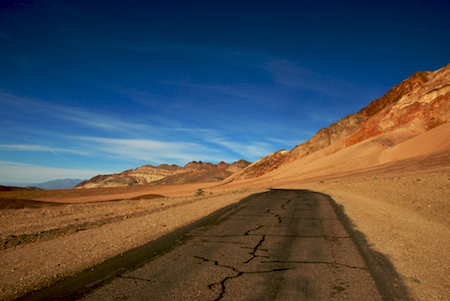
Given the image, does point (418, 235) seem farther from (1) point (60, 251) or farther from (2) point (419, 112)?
(2) point (419, 112)

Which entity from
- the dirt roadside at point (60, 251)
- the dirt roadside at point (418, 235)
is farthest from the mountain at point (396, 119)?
the dirt roadside at point (60, 251)

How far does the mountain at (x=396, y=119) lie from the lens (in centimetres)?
5838

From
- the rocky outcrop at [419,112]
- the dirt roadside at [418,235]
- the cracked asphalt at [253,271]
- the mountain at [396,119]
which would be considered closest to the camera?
the cracked asphalt at [253,271]

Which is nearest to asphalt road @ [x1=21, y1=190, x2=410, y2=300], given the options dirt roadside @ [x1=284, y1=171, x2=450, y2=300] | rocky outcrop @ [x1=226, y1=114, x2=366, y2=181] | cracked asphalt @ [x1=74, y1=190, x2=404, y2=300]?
cracked asphalt @ [x1=74, y1=190, x2=404, y2=300]

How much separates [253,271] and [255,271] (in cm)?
4

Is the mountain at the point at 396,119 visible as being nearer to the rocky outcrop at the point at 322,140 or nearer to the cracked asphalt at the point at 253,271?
the rocky outcrop at the point at 322,140

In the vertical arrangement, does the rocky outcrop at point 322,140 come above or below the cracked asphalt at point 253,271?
above

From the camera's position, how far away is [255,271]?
16.2ft

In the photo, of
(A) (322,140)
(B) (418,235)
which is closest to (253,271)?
(B) (418,235)

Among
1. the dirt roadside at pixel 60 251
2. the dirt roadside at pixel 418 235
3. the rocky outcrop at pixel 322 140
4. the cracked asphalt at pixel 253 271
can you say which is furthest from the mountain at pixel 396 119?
the dirt roadside at pixel 60 251

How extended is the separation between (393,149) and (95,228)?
51912mm

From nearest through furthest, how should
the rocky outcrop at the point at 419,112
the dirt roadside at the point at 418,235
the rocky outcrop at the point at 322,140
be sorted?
the dirt roadside at the point at 418,235, the rocky outcrop at the point at 419,112, the rocky outcrop at the point at 322,140

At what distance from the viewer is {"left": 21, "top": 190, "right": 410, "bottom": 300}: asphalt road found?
13.3 feet

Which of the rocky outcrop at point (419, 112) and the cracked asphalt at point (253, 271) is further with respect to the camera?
the rocky outcrop at point (419, 112)
